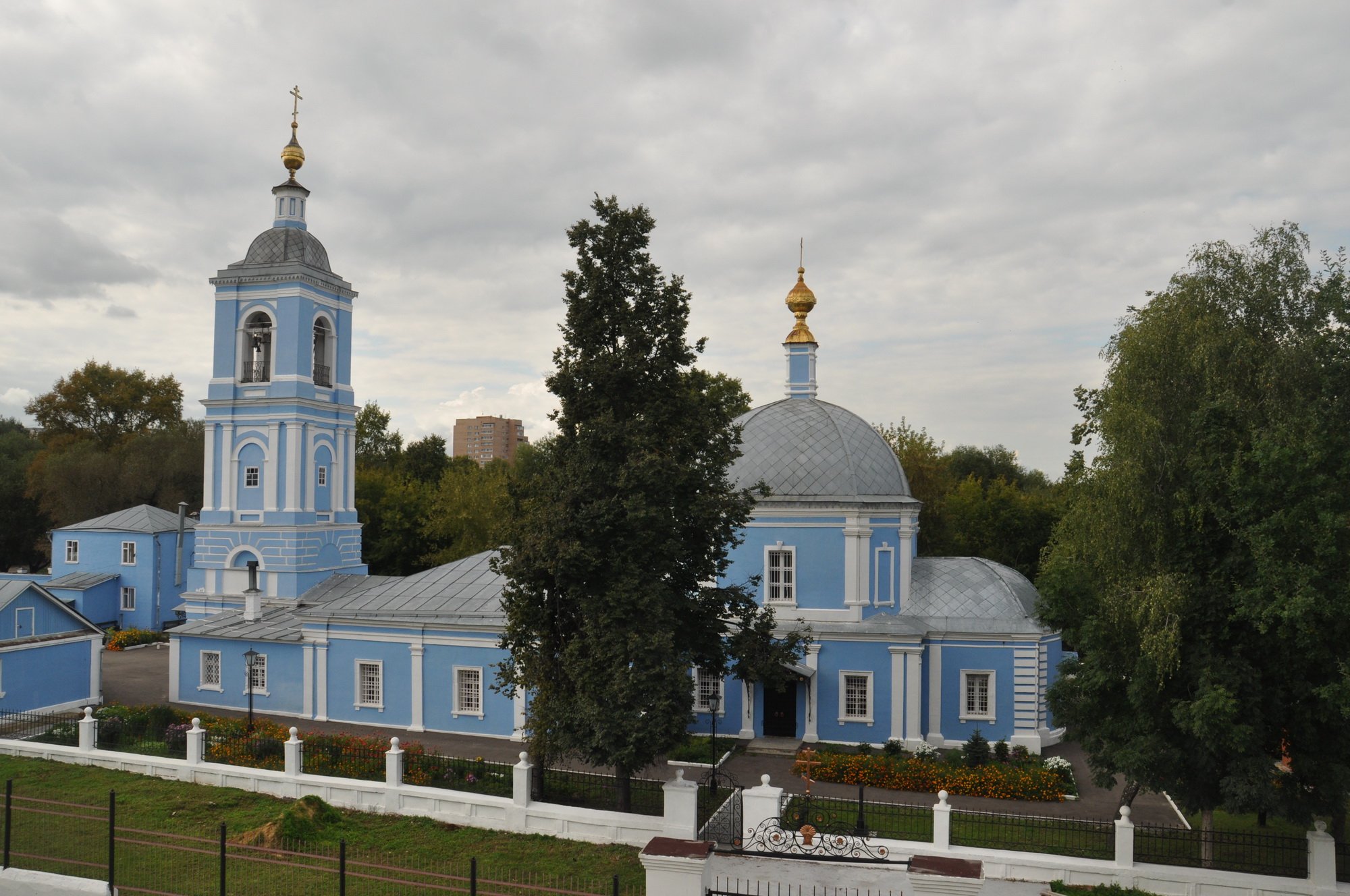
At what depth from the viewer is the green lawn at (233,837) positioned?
1293 centimetres

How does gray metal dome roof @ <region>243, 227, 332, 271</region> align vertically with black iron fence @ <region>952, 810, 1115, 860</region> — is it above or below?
above

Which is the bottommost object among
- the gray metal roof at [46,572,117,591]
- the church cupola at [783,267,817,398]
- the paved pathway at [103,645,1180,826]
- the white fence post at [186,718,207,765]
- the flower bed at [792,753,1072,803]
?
the paved pathway at [103,645,1180,826]

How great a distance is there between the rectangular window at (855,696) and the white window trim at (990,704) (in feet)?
7.31

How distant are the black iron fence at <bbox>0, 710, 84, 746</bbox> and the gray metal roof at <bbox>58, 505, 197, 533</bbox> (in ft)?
58.1

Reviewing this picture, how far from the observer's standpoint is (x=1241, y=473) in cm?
1253

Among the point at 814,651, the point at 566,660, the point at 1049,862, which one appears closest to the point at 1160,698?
the point at 1049,862

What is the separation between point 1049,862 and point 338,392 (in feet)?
79.1

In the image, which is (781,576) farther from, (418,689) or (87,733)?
(87,733)

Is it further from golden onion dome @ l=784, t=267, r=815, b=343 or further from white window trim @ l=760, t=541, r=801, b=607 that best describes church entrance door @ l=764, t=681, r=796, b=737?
Answer: golden onion dome @ l=784, t=267, r=815, b=343

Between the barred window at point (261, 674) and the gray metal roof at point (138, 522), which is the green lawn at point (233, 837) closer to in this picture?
the barred window at point (261, 674)

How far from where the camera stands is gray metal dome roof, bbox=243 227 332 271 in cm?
2846

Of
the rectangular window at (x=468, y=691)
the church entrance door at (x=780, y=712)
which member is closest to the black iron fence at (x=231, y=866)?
the rectangular window at (x=468, y=691)

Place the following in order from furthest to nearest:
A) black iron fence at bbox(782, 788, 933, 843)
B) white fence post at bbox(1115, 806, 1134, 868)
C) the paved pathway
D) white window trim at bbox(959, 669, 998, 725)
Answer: white window trim at bbox(959, 669, 998, 725)
the paved pathway
black iron fence at bbox(782, 788, 933, 843)
white fence post at bbox(1115, 806, 1134, 868)

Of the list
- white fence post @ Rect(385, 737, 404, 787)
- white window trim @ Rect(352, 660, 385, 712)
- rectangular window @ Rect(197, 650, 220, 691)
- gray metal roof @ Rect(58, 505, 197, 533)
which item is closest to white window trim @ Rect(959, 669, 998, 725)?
white fence post @ Rect(385, 737, 404, 787)
